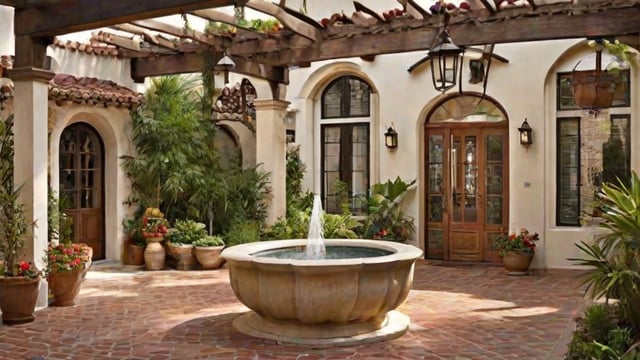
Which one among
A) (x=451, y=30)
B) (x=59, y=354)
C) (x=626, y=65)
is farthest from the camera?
(x=626, y=65)

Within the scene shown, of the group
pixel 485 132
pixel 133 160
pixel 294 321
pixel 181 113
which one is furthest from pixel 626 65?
pixel 133 160

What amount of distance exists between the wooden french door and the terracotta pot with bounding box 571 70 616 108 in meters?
2.57

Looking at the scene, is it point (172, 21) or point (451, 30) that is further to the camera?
point (172, 21)

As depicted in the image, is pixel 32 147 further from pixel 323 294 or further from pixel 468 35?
pixel 468 35

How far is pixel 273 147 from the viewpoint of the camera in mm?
11375

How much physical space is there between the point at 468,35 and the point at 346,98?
4.29 meters

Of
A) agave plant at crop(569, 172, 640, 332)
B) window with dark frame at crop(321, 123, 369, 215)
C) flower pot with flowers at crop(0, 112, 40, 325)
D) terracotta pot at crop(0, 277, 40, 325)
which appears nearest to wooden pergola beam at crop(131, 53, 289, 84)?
window with dark frame at crop(321, 123, 369, 215)

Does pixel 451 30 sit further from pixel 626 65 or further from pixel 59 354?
pixel 59 354

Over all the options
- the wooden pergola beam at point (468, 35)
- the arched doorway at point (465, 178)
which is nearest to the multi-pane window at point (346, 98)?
the arched doorway at point (465, 178)

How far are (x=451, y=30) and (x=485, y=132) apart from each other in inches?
123

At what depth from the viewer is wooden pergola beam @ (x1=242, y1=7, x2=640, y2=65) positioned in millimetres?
8242

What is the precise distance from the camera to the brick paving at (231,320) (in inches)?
237

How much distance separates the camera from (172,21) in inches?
485

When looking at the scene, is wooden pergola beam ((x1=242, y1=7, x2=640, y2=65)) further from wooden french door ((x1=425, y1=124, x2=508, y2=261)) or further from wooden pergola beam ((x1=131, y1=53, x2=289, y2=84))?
wooden french door ((x1=425, y1=124, x2=508, y2=261))
